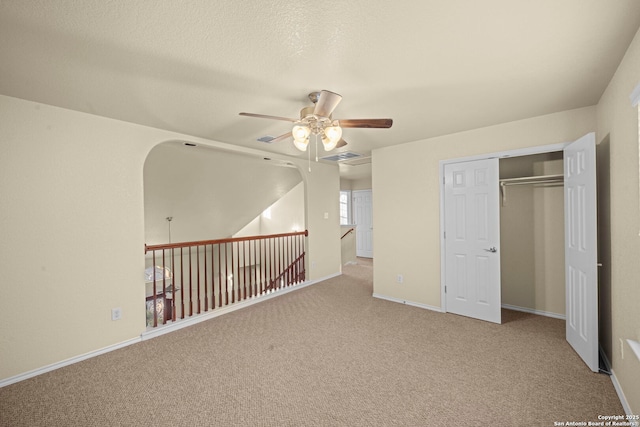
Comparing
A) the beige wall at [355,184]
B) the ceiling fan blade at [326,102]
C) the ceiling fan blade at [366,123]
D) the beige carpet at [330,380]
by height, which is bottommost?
the beige carpet at [330,380]

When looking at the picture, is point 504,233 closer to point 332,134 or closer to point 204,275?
point 332,134

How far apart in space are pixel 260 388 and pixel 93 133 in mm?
2870

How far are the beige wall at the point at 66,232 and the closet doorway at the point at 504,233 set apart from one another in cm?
380

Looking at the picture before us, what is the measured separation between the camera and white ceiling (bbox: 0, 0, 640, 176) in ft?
4.55

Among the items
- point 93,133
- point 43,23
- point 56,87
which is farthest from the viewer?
point 93,133

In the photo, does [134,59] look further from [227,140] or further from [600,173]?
[600,173]

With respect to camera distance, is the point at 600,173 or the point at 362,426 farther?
the point at 600,173

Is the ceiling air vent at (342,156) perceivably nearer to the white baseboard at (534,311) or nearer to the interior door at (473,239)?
the interior door at (473,239)

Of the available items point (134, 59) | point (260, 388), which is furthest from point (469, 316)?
point (134, 59)

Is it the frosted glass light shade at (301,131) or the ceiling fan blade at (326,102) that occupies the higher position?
the ceiling fan blade at (326,102)

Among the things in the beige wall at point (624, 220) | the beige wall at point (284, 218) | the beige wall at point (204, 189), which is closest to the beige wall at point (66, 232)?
the beige wall at point (204, 189)

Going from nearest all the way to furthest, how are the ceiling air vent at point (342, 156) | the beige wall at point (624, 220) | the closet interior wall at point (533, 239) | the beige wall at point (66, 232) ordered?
the beige wall at point (624, 220)
the beige wall at point (66, 232)
the closet interior wall at point (533, 239)
the ceiling air vent at point (342, 156)

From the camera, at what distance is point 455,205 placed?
361 cm

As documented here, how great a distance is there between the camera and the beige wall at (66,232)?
7.52 ft
